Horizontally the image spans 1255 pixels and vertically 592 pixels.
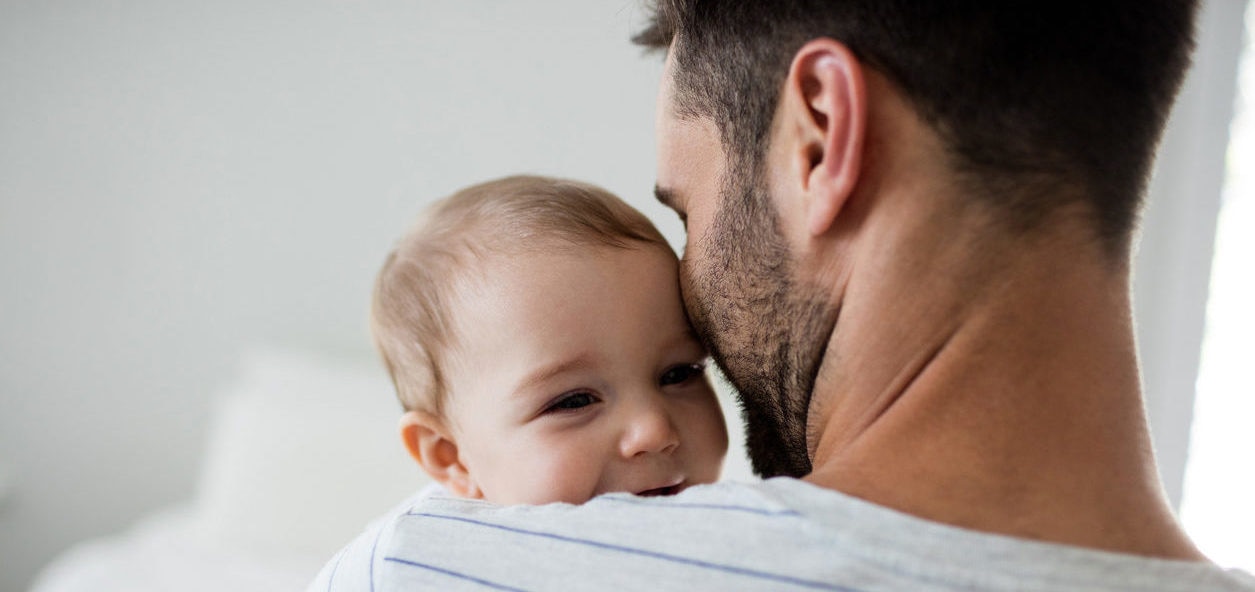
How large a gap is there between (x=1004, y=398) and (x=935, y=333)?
0.26 feet

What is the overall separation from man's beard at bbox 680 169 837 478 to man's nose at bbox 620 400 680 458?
0.09m

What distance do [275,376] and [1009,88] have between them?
84.8 inches

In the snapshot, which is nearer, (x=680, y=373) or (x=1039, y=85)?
(x=1039, y=85)

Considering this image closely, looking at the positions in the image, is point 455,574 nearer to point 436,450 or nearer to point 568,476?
point 568,476

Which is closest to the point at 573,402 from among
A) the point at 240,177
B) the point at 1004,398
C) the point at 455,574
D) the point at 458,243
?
the point at 458,243

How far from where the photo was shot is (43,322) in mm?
2893

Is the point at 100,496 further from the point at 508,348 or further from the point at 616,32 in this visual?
the point at 508,348

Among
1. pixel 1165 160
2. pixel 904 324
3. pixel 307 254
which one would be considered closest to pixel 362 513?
pixel 307 254

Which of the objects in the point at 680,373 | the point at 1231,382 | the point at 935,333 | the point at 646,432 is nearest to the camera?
the point at 935,333

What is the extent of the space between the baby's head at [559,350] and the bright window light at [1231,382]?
2.01 metres

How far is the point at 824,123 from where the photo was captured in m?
0.83

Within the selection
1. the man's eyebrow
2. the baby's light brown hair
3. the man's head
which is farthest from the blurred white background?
the man's head

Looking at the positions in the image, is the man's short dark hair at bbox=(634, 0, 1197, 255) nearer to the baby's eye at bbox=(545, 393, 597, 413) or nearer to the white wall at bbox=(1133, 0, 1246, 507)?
the baby's eye at bbox=(545, 393, 597, 413)

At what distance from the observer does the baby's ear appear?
4.08 feet
